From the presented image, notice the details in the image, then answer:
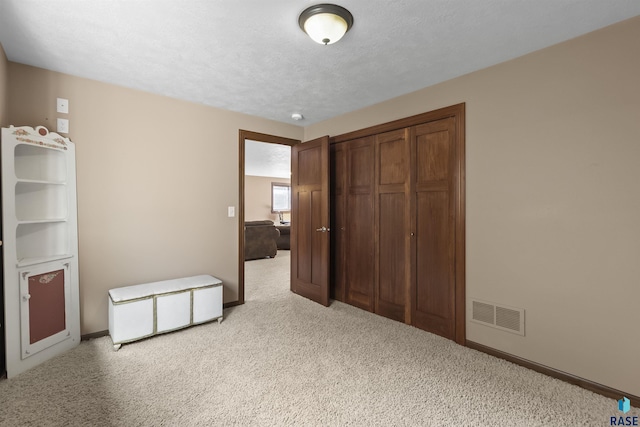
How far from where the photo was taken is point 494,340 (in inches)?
94.6

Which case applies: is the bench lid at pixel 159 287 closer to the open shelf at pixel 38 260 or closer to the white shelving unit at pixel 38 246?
the white shelving unit at pixel 38 246

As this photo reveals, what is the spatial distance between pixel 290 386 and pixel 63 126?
2.86m

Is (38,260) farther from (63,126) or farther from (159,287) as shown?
(63,126)

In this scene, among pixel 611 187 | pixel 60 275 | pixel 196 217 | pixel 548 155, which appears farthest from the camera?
pixel 196 217

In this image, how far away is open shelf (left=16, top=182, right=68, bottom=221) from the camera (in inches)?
92.7

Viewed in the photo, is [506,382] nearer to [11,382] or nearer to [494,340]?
[494,340]

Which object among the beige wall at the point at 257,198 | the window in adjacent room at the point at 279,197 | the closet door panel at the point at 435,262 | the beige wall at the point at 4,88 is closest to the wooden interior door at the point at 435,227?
the closet door panel at the point at 435,262

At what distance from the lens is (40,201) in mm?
2441

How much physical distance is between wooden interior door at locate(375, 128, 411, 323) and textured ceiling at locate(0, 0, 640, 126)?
0.63 metres

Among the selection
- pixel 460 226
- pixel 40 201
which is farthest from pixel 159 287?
pixel 460 226

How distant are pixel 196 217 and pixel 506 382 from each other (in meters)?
3.19

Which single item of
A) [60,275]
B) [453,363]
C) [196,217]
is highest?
[196,217]

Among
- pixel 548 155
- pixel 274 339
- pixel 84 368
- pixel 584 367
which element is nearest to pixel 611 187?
pixel 548 155

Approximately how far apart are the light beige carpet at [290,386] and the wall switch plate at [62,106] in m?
2.06
